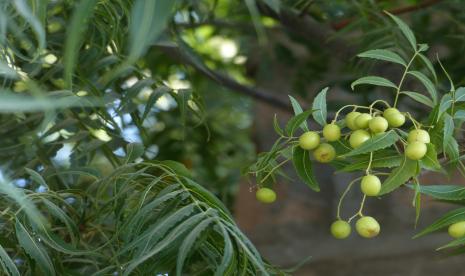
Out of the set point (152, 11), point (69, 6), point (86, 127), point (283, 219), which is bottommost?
point (283, 219)

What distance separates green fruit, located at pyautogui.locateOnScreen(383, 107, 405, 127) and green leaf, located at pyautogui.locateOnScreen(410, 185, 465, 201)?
0.10 m

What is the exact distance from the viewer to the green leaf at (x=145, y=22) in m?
0.54

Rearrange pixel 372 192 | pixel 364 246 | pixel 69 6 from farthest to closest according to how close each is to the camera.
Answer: pixel 364 246 < pixel 69 6 < pixel 372 192

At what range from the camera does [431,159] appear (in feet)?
2.82

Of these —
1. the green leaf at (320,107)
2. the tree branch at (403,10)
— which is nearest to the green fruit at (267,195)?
the green leaf at (320,107)

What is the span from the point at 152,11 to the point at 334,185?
1.79 metres

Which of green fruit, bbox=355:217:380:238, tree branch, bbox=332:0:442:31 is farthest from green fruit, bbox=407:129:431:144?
tree branch, bbox=332:0:442:31

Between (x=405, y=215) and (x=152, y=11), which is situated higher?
(x=152, y=11)

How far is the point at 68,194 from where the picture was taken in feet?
3.41

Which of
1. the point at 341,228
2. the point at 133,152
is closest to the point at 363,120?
the point at 341,228

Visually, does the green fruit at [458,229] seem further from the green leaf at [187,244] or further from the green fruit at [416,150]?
the green leaf at [187,244]

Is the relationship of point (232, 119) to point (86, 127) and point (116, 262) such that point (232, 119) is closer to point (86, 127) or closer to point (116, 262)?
point (86, 127)

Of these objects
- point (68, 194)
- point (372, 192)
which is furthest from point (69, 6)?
point (372, 192)

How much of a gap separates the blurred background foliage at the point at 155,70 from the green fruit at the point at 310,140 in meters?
0.13
